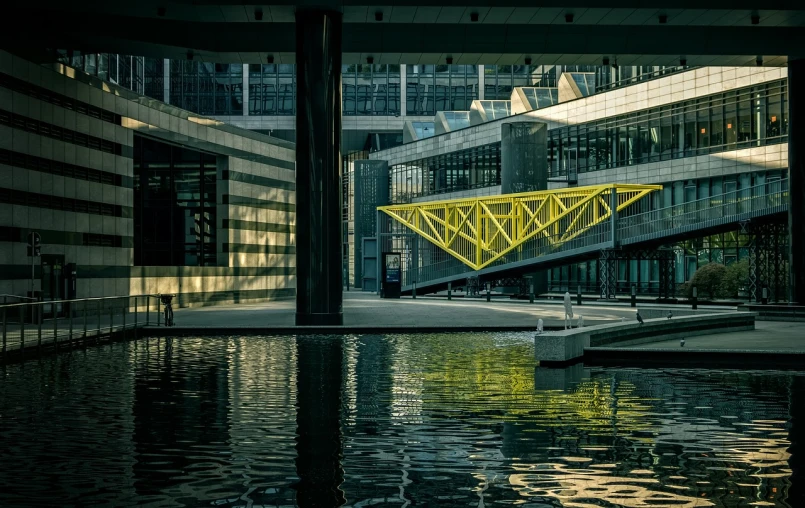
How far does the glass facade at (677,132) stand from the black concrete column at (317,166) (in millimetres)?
29354

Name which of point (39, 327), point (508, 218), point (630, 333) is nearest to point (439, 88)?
point (508, 218)

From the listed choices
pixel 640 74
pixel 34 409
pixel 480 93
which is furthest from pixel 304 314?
pixel 480 93

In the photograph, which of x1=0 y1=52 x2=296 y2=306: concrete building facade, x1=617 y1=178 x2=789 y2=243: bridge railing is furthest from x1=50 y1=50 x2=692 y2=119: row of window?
x1=617 y1=178 x2=789 y2=243: bridge railing

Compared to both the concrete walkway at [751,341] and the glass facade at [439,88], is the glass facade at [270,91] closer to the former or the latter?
the glass facade at [439,88]

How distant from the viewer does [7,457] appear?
9633 millimetres

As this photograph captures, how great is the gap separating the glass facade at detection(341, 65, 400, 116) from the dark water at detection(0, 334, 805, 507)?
271ft

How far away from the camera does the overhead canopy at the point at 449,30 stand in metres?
29.6

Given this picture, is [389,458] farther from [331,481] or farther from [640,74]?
[640,74]

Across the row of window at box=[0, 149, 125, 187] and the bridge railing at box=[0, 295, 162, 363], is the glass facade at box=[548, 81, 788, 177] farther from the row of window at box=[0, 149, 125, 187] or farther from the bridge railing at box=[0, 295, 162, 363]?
the bridge railing at box=[0, 295, 162, 363]

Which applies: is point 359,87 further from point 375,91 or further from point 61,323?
point 61,323

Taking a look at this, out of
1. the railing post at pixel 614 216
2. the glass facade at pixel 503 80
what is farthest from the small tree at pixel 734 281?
the glass facade at pixel 503 80

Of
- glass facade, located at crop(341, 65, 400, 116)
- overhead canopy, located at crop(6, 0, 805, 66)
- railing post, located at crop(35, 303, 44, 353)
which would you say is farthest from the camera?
glass facade, located at crop(341, 65, 400, 116)

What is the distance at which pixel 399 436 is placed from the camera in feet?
35.5

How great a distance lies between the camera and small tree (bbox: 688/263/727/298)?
166ft
